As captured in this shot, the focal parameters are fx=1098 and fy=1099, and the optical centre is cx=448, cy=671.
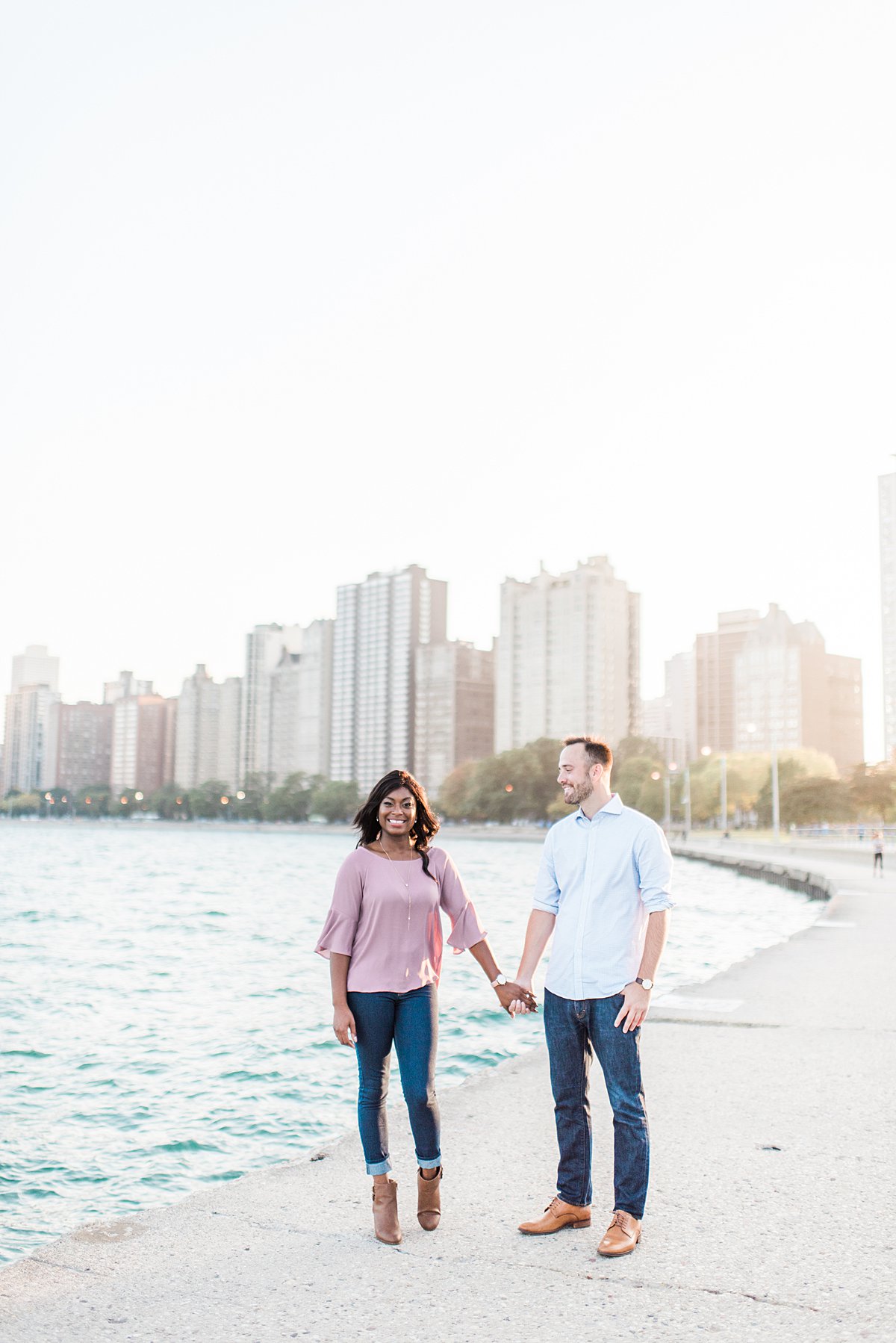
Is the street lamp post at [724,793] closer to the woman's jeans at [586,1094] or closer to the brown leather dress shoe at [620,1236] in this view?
the woman's jeans at [586,1094]

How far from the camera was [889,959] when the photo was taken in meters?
13.8

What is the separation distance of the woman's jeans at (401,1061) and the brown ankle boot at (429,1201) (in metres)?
0.05

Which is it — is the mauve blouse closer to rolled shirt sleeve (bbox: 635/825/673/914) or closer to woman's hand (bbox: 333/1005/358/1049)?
woman's hand (bbox: 333/1005/358/1049)

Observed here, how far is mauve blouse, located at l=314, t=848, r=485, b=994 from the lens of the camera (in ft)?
15.4

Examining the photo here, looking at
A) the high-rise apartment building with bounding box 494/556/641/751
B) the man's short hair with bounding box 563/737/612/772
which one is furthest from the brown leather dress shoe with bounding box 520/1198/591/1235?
the high-rise apartment building with bounding box 494/556/641/751

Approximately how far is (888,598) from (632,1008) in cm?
16789

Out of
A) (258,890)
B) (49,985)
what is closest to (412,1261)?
(49,985)

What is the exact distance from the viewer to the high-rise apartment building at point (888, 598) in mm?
155500

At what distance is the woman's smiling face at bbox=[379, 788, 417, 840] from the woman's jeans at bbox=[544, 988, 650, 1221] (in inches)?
37.6

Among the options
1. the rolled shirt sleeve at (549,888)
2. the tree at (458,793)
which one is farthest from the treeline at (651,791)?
the rolled shirt sleeve at (549,888)

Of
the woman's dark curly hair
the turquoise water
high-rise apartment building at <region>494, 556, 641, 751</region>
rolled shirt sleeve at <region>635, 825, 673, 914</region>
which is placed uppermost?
high-rise apartment building at <region>494, 556, 641, 751</region>

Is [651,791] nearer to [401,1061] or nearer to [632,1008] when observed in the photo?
[401,1061]

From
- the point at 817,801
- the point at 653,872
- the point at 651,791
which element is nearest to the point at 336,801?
the point at 651,791

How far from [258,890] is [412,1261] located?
48292 millimetres
